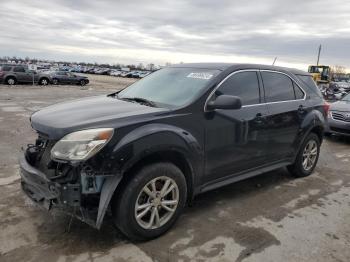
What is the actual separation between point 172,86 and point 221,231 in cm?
178

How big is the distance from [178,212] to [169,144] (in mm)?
769

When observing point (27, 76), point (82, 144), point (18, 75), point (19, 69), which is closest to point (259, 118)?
point (82, 144)

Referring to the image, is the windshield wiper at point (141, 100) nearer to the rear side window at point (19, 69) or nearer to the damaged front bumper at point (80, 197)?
the damaged front bumper at point (80, 197)

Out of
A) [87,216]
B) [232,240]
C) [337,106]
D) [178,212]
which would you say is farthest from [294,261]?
[337,106]

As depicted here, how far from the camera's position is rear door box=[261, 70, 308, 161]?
497 cm

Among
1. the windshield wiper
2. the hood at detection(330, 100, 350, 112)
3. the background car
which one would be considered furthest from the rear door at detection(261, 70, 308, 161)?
the background car

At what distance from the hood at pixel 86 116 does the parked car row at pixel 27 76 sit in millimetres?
26928

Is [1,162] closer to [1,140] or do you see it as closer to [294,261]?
[1,140]

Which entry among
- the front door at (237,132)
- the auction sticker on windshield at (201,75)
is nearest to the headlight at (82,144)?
the front door at (237,132)

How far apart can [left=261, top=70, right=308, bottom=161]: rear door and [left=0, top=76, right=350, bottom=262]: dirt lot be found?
25.1 inches

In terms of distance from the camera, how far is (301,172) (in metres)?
5.87

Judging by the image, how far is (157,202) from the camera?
3633mm

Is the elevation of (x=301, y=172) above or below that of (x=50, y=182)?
below

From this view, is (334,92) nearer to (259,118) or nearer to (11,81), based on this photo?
(259,118)
